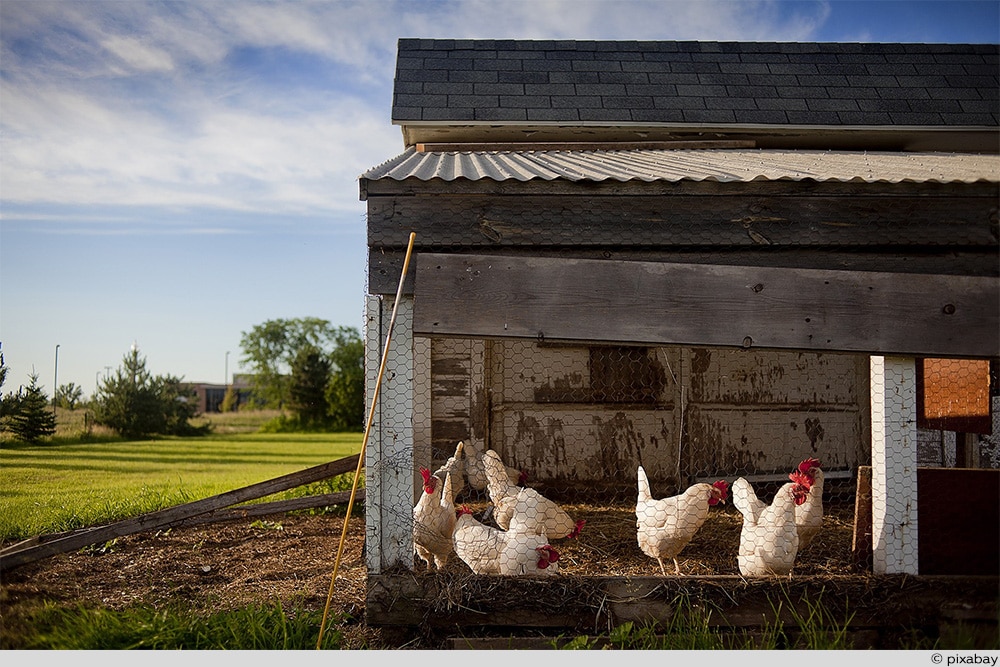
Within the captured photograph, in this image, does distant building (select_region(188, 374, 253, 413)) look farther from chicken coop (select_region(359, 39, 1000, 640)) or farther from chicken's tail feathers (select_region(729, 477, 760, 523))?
chicken's tail feathers (select_region(729, 477, 760, 523))

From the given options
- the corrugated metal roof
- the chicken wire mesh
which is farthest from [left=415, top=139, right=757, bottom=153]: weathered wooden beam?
the chicken wire mesh

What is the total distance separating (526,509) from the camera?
4.26 meters

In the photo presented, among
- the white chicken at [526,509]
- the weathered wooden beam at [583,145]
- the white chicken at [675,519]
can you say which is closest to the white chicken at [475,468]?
the white chicken at [526,509]

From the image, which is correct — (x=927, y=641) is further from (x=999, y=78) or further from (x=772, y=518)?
(x=999, y=78)

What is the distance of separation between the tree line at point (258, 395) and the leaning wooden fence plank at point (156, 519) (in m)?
1.79

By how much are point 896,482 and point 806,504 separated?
542mm

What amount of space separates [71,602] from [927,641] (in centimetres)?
453

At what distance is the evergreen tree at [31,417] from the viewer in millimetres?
7645

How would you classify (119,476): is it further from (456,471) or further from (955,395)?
(955,395)

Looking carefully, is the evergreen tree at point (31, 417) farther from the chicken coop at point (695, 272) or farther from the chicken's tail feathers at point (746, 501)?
the chicken's tail feathers at point (746, 501)

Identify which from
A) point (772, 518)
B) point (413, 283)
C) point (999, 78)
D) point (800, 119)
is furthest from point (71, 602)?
point (999, 78)

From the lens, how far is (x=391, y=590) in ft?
12.3

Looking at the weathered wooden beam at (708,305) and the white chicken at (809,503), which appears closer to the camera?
the weathered wooden beam at (708,305)

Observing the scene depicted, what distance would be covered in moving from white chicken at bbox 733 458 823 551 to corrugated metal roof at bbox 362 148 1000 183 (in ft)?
5.22
